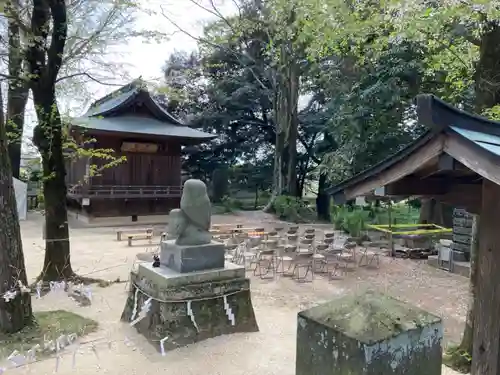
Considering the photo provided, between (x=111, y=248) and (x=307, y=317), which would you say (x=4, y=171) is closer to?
(x=307, y=317)

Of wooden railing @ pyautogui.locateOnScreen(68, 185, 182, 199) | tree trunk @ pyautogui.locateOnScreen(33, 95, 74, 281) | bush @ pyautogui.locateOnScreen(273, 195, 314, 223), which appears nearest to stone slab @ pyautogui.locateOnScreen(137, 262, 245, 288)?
tree trunk @ pyautogui.locateOnScreen(33, 95, 74, 281)

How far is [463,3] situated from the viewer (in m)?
4.64

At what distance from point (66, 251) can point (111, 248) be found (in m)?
4.75

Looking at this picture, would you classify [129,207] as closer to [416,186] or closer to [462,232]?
[462,232]

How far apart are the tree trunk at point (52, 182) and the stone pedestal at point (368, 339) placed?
6.49m

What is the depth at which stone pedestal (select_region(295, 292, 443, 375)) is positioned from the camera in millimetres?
1735

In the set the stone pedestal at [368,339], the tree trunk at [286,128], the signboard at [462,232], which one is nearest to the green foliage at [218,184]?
the tree trunk at [286,128]

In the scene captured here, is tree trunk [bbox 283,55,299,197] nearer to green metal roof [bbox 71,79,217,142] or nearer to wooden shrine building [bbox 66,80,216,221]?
green metal roof [bbox 71,79,217,142]

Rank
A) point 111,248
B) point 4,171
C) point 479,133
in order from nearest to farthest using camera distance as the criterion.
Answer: point 479,133, point 4,171, point 111,248

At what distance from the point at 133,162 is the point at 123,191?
4.68 ft

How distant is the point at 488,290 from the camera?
124 inches

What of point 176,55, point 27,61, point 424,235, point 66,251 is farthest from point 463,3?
point 176,55

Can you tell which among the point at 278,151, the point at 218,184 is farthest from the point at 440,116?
the point at 218,184

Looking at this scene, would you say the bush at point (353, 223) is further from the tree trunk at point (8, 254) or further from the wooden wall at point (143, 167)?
the tree trunk at point (8, 254)
